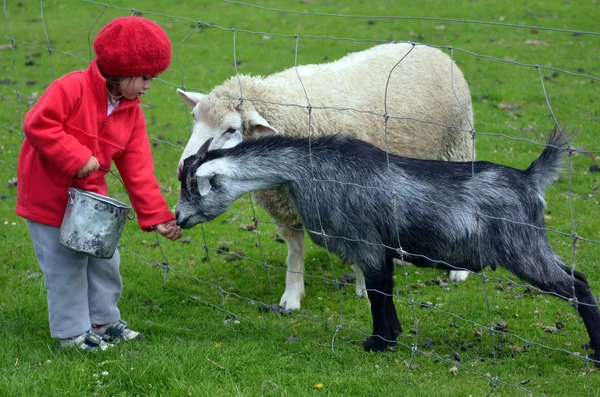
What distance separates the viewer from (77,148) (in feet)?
13.3

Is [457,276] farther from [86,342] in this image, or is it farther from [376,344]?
[86,342]

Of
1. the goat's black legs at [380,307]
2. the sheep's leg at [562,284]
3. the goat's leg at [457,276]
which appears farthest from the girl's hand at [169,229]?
the goat's leg at [457,276]

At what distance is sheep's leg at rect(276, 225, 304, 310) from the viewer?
5.74 metres

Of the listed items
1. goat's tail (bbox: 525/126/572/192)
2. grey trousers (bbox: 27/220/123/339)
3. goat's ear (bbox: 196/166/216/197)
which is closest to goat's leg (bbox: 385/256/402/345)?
goat's tail (bbox: 525/126/572/192)

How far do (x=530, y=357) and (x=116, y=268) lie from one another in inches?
103

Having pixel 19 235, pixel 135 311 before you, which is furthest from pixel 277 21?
pixel 135 311

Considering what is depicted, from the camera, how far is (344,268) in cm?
651

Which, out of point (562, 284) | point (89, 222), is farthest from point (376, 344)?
point (89, 222)

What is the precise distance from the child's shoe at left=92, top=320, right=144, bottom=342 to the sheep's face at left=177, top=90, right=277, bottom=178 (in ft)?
4.33

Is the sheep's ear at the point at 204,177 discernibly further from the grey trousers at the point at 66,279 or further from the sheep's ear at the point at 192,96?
the sheep's ear at the point at 192,96

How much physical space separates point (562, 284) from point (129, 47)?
279 centimetres

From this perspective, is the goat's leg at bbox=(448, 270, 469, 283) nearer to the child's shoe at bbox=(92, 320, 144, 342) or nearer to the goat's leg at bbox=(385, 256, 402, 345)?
the goat's leg at bbox=(385, 256, 402, 345)

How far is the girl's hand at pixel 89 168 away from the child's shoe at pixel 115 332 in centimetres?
113

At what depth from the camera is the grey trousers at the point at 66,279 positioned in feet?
14.3
